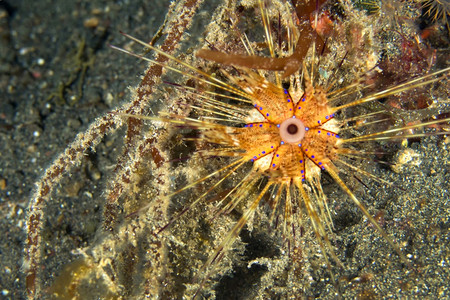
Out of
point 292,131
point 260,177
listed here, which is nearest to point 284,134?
point 292,131

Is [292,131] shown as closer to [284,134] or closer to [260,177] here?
[284,134]

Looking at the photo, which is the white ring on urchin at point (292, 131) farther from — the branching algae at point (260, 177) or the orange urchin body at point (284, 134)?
the branching algae at point (260, 177)

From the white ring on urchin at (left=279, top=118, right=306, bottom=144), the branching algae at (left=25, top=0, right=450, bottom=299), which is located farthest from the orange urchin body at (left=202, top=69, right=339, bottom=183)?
the branching algae at (left=25, top=0, right=450, bottom=299)

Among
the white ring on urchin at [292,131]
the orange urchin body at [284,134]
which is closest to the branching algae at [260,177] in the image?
the orange urchin body at [284,134]

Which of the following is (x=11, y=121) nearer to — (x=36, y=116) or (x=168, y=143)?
(x=36, y=116)

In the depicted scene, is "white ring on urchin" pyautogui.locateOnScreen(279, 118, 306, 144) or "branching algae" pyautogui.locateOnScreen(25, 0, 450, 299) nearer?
"white ring on urchin" pyautogui.locateOnScreen(279, 118, 306, 144)

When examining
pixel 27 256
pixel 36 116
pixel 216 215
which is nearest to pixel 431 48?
pixel 216 215

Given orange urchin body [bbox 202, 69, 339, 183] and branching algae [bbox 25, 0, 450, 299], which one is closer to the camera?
orange urchin body [bbox 202, 69, 339, 183]

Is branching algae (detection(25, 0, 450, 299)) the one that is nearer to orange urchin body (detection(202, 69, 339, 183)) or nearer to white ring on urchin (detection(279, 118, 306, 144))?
orange urchin body (detection(202, 69, 339, 183))

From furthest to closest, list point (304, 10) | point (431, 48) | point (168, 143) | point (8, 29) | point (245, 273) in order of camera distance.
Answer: point (8, 29) < point (245, 273) < point (431, 48) < point (168, 143) < point (304, 10)
